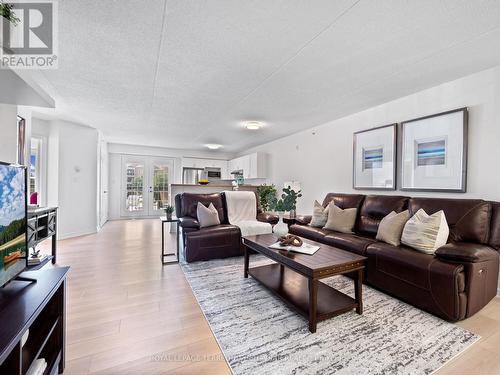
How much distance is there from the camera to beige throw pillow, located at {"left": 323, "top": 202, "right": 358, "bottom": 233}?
3.30 meters

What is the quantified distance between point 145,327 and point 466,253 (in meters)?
2.74

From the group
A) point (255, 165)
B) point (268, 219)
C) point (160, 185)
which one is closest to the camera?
point (268, 219)

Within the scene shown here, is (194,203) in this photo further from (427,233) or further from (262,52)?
(427,233)

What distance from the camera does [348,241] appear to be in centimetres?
278

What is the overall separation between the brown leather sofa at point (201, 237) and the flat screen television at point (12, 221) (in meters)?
2.16

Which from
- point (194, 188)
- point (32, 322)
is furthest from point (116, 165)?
point (32, 322)

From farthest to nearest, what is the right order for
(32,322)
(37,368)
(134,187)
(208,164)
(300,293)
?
(208,164) → (134,187) → (300,293) → (37,368) → (32,322)

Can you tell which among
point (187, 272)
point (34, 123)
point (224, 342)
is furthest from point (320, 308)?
point (34, 123)

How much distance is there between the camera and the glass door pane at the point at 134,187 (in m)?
7.48

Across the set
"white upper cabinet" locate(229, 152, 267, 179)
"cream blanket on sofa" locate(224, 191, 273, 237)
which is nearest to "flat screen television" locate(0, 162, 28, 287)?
"cream blanket on sofa" locate(224, 191, 273, 237)

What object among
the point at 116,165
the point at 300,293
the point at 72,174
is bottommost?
the point at 300,293

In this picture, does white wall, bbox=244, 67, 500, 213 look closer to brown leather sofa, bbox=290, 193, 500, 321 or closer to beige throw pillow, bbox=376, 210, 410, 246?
brown leather sofa, bbox=290, 193, 500, 321

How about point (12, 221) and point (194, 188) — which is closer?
point (12, 221)

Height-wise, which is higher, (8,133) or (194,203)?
(8,133)
